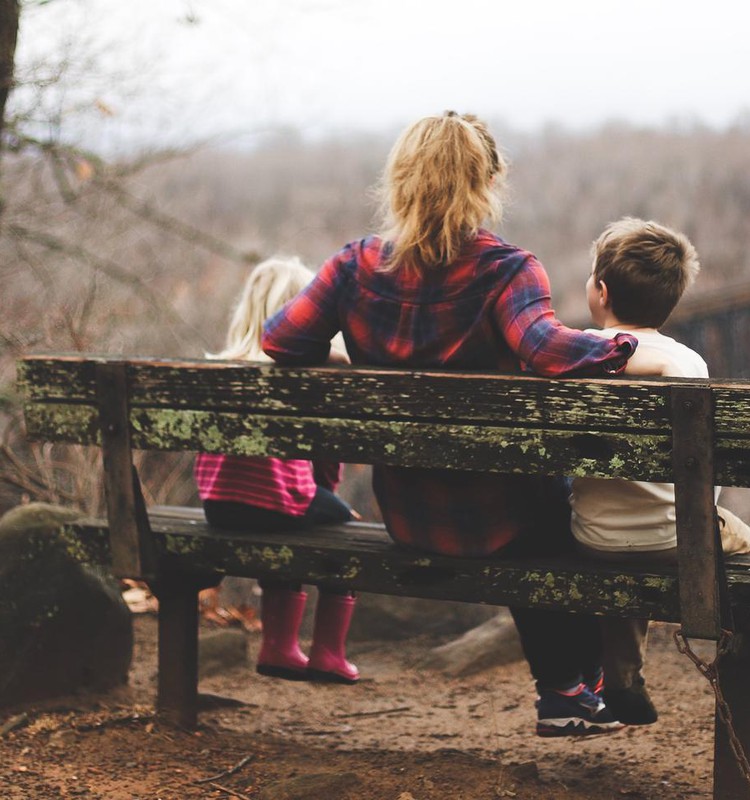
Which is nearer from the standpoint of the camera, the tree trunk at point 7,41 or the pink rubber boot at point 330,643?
the pink rubber boot at point 330,643

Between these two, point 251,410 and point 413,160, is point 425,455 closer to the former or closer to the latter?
point 251,410

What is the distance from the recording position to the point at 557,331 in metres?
2.83

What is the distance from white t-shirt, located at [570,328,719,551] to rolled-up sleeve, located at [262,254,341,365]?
82 centimetres

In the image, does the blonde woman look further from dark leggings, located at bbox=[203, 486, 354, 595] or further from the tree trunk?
the tree trunk

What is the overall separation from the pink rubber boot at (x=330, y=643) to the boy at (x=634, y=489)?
40.1 inches

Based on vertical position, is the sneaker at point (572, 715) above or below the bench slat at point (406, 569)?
below

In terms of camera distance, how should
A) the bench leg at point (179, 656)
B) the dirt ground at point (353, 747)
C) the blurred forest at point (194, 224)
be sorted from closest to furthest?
1. the dirt ground at point (353, 747)
2. the bench leg at point (179, 656)
3. the blurred forest at point (194, 224)

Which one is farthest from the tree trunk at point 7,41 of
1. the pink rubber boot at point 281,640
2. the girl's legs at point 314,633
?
the pink rubber boot at point 281,640

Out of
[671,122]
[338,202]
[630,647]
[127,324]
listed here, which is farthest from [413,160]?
[671,122]

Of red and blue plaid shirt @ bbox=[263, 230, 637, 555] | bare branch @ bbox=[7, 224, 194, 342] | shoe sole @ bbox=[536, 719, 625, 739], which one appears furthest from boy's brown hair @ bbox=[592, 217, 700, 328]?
bare branch @ bbox=[7, 224, 194, 342]

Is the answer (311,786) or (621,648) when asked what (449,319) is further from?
(311,786)

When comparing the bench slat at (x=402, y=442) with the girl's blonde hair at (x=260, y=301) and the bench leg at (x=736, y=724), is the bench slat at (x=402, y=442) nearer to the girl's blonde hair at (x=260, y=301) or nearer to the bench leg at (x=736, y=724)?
the bench leg at (x=736, y=724)

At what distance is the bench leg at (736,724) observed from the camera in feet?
9.46

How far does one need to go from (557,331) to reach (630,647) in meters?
1.05
